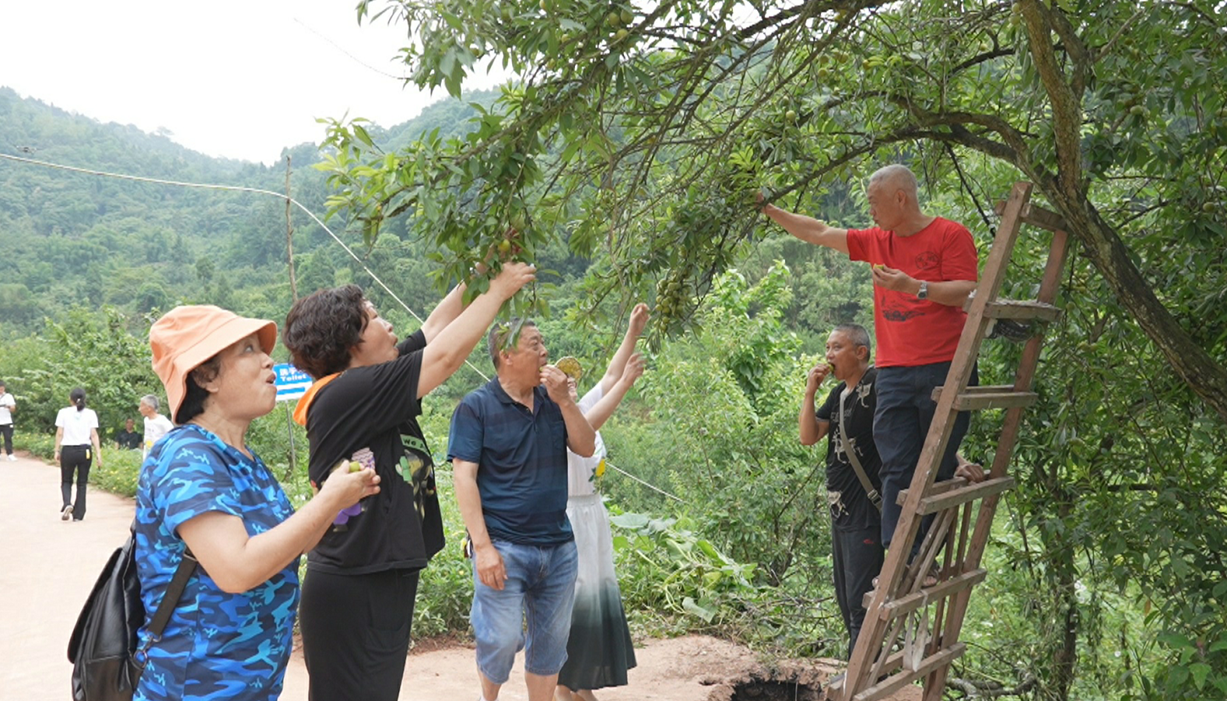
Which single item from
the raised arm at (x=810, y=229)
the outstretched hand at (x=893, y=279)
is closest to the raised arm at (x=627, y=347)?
the raised arm at (x=810, y=229)

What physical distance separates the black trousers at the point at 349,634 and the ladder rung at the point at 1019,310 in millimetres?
2097

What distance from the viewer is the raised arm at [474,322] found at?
8.68 feet

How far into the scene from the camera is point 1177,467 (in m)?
3.88

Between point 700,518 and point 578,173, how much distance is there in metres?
5.96

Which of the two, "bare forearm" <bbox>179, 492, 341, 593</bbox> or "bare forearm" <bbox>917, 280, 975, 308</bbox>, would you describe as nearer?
"bare forearm" <bbox>179, 492, 341, 593</bbox>

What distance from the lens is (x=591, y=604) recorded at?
4.80m

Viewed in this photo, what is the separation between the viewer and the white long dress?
15.7 ft

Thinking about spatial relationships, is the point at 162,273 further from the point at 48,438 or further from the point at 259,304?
the point at 48,438

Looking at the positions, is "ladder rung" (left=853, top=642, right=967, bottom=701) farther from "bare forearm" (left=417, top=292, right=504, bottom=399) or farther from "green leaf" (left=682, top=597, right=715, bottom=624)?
"green leaf" (left=682, top=597, right=715, bottom=624)

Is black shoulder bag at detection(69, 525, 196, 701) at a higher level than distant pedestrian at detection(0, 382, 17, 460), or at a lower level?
higher

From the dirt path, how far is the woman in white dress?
2.71 feet

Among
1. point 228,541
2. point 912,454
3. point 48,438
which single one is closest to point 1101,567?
point 912,454

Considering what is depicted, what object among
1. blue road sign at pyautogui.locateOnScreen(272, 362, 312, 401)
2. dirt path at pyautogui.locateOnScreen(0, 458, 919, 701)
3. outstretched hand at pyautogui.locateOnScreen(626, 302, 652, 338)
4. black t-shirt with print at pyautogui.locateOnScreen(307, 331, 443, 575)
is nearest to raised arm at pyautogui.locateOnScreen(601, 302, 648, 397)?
outstretched hand at pyautogui.locateOnScreen(626, 302, 652, 338)

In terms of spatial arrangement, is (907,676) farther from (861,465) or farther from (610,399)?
(610,399)
